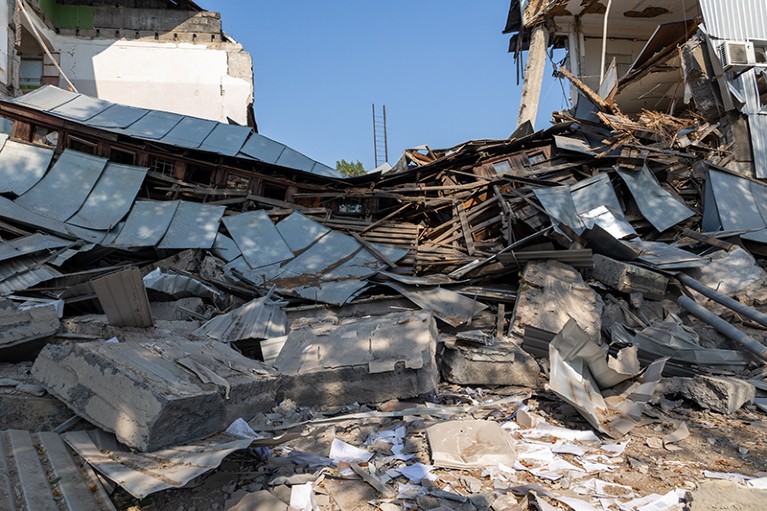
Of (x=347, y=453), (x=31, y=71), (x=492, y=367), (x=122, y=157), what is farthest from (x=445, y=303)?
(x=31, y=71)

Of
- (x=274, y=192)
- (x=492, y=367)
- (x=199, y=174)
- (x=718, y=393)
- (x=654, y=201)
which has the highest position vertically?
(x=199, y=174)

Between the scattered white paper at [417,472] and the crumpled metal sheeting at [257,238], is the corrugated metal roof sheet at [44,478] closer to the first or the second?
the scattered white paper at [417,472]

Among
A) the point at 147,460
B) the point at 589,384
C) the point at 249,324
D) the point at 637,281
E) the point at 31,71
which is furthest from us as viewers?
the point at 31,71

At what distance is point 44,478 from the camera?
281cm

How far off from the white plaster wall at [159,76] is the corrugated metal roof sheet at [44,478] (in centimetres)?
1909

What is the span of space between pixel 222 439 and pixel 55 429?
107 cm

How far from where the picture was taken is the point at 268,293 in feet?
25.1

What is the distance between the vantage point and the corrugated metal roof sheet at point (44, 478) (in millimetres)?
2605

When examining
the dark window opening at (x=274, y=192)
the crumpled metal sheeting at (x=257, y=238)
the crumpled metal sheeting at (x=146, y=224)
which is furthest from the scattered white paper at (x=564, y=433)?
the dark window opening at (x=274, y=192)

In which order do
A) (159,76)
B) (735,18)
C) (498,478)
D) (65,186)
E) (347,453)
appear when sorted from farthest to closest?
(159,76) → (735,18) → (65,186) → (347,453) → (498,478)

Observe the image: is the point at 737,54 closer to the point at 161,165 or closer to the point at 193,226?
the point at 193,226

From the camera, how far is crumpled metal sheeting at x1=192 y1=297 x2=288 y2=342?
6.46m

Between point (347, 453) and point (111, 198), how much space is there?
800 cm

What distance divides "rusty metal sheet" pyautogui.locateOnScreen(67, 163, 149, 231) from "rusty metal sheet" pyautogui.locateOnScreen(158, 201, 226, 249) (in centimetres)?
96
